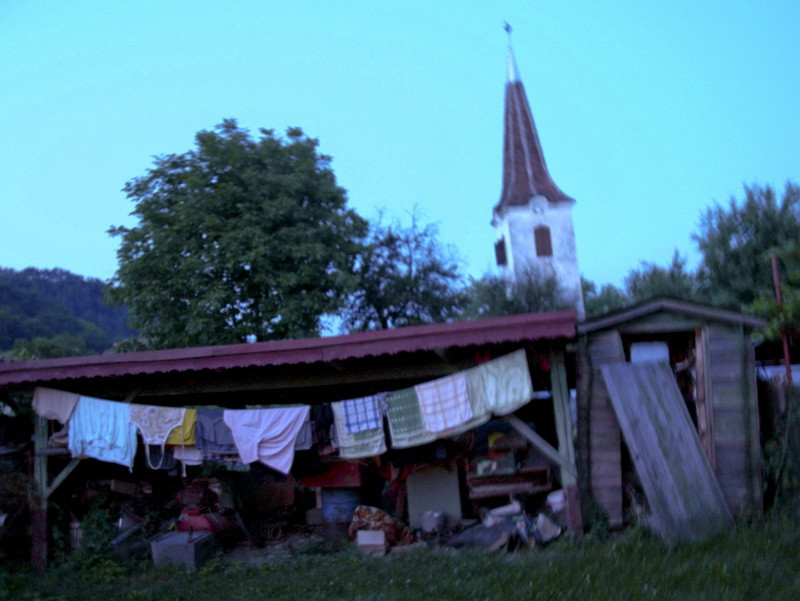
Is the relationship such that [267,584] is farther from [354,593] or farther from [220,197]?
[220,197]

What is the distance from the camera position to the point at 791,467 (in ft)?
27.9

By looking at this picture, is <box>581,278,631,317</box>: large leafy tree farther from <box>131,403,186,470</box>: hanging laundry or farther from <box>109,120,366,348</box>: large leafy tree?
<box>131,403,186,470</box>: hanging laundry

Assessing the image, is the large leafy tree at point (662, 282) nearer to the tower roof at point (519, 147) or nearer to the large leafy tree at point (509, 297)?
the large leafy tree at point (509, 297)

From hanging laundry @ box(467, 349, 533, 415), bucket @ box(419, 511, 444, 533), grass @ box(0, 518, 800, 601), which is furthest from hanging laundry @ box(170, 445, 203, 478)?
hanging laundry @ box(467, 349, 533, 415)

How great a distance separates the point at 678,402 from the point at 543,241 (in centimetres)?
3003

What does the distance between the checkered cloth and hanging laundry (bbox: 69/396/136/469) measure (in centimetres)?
306

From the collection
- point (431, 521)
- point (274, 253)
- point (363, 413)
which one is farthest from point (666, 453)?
point (274, 253)

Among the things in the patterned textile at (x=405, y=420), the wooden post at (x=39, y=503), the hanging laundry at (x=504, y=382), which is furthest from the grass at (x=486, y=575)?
the hanging laundry at (x=504, y=382)

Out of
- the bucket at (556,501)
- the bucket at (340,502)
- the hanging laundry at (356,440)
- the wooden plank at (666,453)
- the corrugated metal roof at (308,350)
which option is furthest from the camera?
the bucket at (340,502)

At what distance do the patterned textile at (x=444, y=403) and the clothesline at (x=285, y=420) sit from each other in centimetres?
1

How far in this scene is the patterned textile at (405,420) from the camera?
9.45 meters

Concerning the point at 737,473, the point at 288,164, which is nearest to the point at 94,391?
the point at 737,473

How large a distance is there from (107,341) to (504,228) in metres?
30.2

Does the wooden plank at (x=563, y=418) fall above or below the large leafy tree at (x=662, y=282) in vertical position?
below
